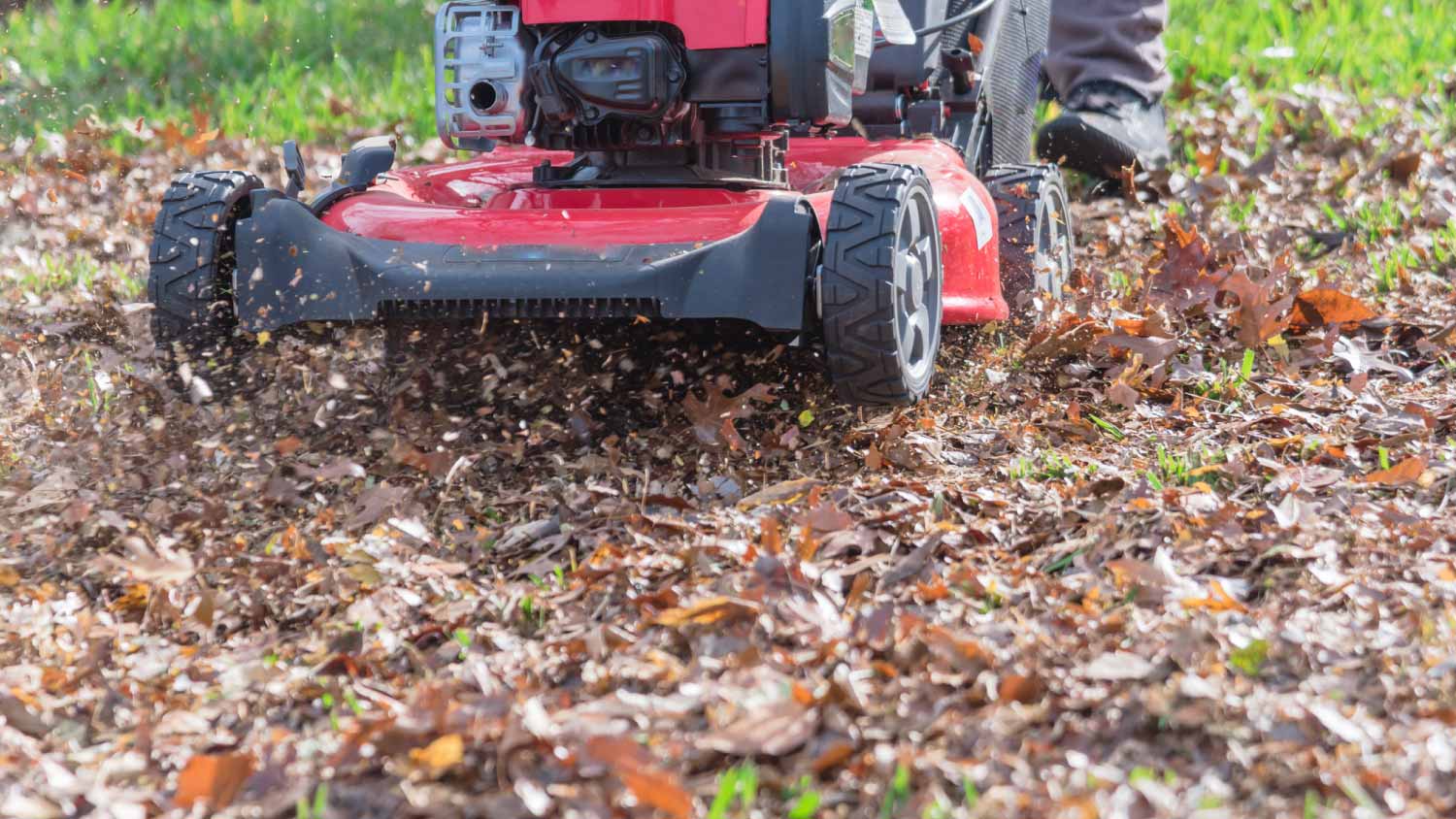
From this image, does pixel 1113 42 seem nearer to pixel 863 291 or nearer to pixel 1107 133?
pixel 1107 133

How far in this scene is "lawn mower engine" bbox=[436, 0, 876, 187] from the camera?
2975mm

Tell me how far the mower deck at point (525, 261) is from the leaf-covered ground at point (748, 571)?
272 millimetres

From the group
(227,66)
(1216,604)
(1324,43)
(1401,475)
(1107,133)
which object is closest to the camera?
(1216,604)

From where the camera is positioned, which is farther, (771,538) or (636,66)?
(636,66)

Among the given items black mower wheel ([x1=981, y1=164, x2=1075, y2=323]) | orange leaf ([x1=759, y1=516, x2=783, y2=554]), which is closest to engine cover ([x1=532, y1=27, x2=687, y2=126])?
black mower wheel ([x1=981, y1=164, x2=1075, y2=323])

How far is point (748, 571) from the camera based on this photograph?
2133mm

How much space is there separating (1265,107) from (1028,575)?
4167 mm

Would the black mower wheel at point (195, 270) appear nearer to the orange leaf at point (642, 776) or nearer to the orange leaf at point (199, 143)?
the orange leaf at point (642, 776)

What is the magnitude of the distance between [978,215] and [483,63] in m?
1.05

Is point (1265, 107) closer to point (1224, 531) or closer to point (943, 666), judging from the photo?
point (1224, 531)

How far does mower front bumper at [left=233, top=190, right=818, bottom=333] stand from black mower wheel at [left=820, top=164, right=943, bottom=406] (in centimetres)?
6

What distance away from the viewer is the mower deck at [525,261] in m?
2.62

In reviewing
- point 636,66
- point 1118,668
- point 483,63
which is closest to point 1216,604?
point 1118,668

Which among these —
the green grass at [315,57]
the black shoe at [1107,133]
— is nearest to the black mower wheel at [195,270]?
the black shoe at [1107,133]
